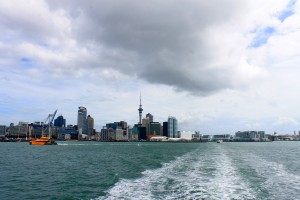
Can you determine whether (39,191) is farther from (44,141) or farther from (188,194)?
(44,141)

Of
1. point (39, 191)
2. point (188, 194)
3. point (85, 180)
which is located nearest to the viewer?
point (188, 194)

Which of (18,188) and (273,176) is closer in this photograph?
(18,188)

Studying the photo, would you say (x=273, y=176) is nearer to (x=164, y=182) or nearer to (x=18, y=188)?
(x=164, y=182)

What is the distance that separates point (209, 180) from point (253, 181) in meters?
5.38

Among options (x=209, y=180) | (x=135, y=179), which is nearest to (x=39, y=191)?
(x=135, y=179)

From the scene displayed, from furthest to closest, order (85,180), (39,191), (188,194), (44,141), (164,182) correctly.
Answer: (44,141)
(85,180)
(164,182)
(39,191)
(188,194)

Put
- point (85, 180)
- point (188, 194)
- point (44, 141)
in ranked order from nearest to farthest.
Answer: point (188, 194)
point (85, 180)
point (44, 141)

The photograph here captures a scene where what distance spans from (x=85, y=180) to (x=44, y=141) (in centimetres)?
15178

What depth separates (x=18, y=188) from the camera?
106 ft

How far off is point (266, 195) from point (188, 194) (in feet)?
24.7

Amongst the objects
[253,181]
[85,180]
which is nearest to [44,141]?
[85,180]

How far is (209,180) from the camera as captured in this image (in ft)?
117

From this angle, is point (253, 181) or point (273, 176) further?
point (273, 176)

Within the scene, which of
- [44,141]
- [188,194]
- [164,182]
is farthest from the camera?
[44,141]
